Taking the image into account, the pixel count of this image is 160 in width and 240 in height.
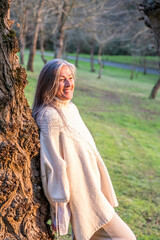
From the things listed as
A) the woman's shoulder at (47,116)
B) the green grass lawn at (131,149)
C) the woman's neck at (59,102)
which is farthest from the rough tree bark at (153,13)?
the woman's shoulder at (47,116)

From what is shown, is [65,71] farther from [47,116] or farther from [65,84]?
[47,116]

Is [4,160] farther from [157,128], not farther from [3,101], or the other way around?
[157,128]

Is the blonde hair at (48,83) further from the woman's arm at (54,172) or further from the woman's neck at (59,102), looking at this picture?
the woman's arm at (54,172)

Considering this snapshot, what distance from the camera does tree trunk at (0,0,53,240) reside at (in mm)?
2045

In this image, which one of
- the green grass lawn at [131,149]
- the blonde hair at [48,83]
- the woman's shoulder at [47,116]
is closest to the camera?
the woman's shoulder at [47,116]

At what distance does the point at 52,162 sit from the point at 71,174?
0.17 metres

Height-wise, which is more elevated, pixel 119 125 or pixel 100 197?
pixel 100 197

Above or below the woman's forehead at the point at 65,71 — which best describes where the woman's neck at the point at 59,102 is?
below

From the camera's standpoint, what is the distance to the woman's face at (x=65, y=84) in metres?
2.46

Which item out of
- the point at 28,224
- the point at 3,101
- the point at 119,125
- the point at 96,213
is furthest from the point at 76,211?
the point at 119,125

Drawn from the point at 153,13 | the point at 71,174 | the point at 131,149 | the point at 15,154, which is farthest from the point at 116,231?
the point at 131,149

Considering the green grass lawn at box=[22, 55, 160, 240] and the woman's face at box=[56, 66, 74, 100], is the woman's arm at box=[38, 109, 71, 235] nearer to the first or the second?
the woman's face at box=[56, 66, 74, 100]

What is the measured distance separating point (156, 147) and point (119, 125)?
2.36 metres

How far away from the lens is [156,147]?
9867 millimetres
